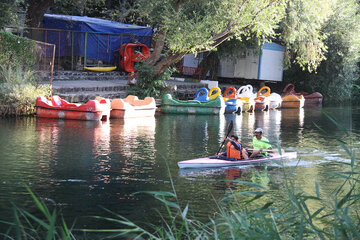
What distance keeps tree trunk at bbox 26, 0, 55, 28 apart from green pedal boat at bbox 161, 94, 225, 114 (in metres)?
7.74

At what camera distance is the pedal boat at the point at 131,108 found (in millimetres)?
21188

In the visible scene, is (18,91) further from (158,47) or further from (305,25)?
(305,25)

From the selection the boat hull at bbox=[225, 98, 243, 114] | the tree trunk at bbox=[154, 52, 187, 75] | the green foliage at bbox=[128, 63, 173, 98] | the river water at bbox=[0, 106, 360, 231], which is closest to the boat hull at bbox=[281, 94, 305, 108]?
the boat hull at bbox=[225, 98, 243, 114]

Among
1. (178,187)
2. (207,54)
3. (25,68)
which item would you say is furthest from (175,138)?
(207,54)

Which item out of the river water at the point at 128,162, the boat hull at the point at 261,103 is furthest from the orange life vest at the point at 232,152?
the boat hull at the point at 261,103

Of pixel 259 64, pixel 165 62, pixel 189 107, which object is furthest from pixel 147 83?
pixel 259 64

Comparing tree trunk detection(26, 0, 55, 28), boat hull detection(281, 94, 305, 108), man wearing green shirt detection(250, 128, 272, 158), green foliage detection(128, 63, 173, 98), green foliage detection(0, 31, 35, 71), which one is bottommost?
man wearing green shirt detection(250, 128, 272, 158)

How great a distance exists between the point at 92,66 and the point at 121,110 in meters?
8.45

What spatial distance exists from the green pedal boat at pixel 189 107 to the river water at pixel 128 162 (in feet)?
8.01

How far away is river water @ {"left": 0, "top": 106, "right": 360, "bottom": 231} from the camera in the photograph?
9.36 m

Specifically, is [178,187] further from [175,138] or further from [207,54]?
[207,54]

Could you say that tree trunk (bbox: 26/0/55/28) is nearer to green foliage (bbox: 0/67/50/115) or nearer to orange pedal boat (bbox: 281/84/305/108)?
green foliage (bbox: 0/67/50/115)

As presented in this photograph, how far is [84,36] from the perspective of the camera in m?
28.0

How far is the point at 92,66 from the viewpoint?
2892 cm
